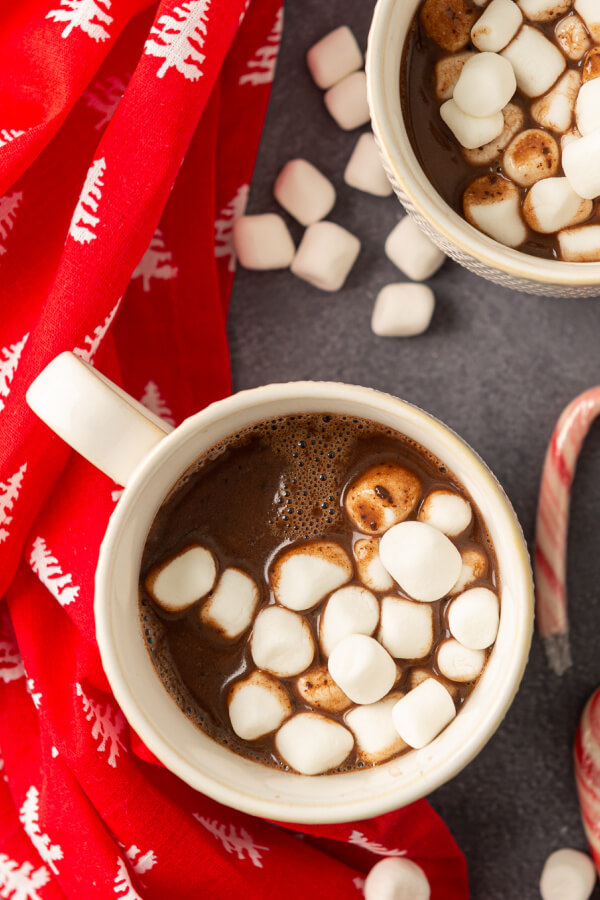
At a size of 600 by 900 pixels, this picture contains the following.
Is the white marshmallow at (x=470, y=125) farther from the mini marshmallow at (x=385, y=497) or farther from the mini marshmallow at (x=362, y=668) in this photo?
the mini marshmallow at (x=362, y=668)

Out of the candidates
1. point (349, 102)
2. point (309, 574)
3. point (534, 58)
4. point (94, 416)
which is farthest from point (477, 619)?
point (349, 102)

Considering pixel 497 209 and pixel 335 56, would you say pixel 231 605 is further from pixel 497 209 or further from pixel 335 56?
pixel 335 56

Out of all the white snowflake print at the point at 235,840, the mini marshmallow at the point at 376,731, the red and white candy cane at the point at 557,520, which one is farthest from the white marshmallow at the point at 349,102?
the white snowflake print at the point at 235,840

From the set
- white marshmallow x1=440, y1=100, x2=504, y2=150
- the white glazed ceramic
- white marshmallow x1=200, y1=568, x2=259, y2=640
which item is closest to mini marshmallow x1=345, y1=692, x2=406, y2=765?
white marshmallow x1=200, y1=568, x2=259, y2=640

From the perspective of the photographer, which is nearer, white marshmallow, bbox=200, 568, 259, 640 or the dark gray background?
white marshmallow, bbox=200, 568, 259, 640

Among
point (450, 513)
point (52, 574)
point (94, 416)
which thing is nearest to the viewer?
point (94, 416)

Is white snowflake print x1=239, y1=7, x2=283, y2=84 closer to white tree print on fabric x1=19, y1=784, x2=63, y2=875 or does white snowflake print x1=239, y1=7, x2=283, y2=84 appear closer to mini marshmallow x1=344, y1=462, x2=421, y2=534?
mini marshmallow x1=344, y1=462, x2=421, y2=534
